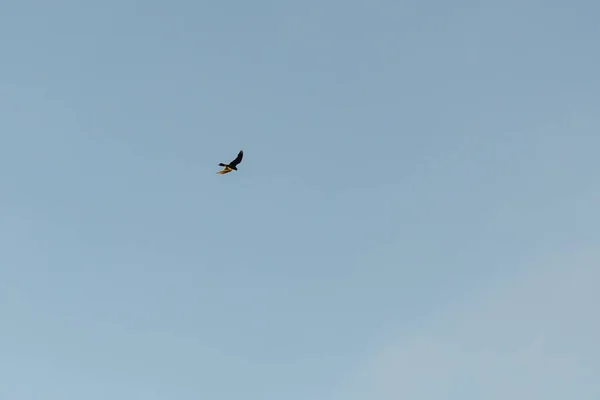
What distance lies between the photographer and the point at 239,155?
4850cm
